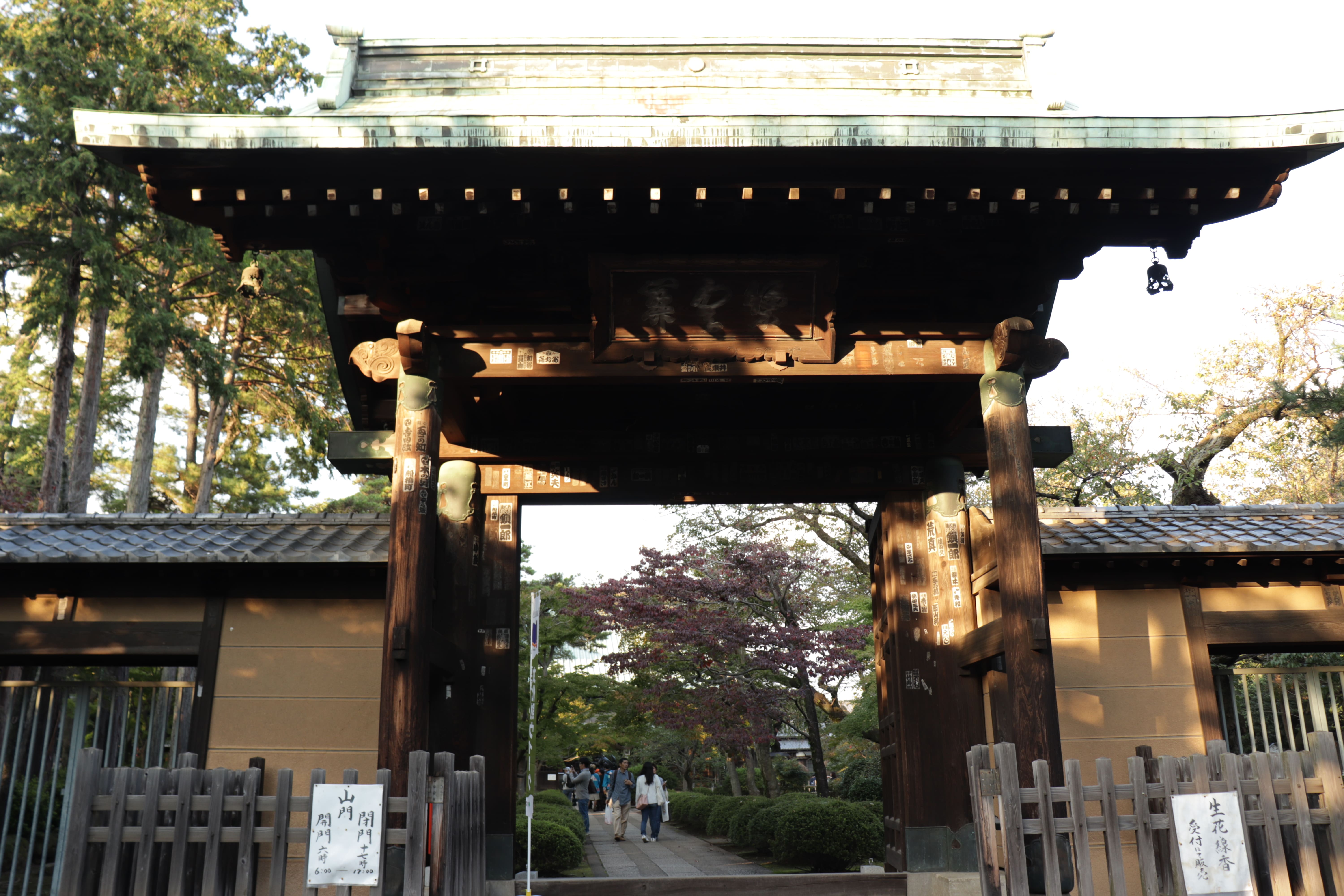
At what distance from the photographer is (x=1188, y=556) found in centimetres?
752

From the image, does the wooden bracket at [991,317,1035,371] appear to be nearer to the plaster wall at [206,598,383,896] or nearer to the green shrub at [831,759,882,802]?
the plaster wall at [206,598,383,896]

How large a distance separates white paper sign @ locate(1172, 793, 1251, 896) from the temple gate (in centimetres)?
75

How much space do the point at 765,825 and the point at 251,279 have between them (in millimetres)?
11500

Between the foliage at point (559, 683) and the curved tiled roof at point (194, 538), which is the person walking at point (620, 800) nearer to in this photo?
the foliage at point (559, 683)

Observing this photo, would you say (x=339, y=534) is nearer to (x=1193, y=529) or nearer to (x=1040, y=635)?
(x=1040, y=635)

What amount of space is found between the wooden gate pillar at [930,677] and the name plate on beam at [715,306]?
2382 mm

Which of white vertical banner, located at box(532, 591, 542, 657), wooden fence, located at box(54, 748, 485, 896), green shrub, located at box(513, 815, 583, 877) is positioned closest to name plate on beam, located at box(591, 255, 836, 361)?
wooden fence, located at box(54, 748, 485, 896)

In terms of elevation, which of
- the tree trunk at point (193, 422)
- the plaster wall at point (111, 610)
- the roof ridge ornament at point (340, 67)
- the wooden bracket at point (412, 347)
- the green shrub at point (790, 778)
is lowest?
the green shrub at point (790, 778)

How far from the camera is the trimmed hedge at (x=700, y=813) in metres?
20.7

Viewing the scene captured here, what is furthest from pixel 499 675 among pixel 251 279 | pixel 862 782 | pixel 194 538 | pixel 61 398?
pixel 862 782

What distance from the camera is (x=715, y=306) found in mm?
6273

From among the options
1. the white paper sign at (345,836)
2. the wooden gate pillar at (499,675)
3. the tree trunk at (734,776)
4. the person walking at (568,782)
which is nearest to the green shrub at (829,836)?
the wooden gate pillar at (499,675)

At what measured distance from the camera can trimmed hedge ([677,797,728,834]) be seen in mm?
20688

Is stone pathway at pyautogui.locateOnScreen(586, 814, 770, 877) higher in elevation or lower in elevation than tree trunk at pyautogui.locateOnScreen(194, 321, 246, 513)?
lower
